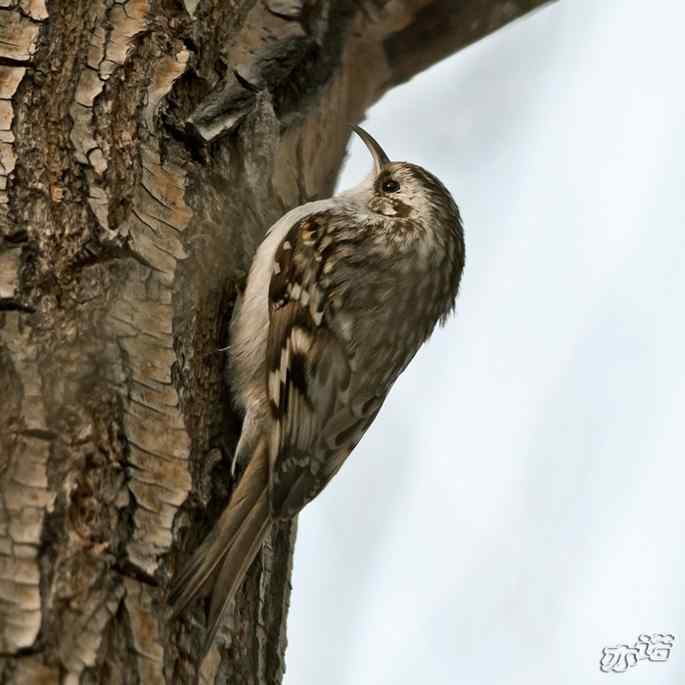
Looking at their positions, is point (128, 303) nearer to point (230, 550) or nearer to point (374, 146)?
point (230, 550)

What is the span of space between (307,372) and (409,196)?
1.87 feet

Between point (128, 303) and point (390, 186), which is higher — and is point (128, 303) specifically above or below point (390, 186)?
below

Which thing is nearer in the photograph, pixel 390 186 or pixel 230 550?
pixel 230 550

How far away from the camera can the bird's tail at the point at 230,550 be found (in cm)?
163

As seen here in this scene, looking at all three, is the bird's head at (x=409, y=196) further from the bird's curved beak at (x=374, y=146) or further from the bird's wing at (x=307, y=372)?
the bird's wing at (x=307, y=372)

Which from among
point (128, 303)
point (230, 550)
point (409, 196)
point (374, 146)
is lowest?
point (230, 550)

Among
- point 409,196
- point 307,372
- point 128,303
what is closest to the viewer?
point 128,303

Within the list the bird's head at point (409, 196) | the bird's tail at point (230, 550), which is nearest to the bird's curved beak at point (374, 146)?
the bird's head at point (409, 196)

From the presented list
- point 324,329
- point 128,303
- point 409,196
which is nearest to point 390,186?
point 409,196

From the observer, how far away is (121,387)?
1650mm

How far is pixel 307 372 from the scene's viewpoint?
212 centimetres

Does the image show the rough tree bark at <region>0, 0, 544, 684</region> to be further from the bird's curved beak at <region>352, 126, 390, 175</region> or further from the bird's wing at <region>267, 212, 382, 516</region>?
the bird's curved beak at <region>352, 126, 390, 175</region>

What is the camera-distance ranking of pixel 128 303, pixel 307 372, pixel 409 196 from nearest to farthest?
1. pixel 128 303
2. pixel 307 372
3. pixel 409 196

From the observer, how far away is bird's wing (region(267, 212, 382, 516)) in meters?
2.03
